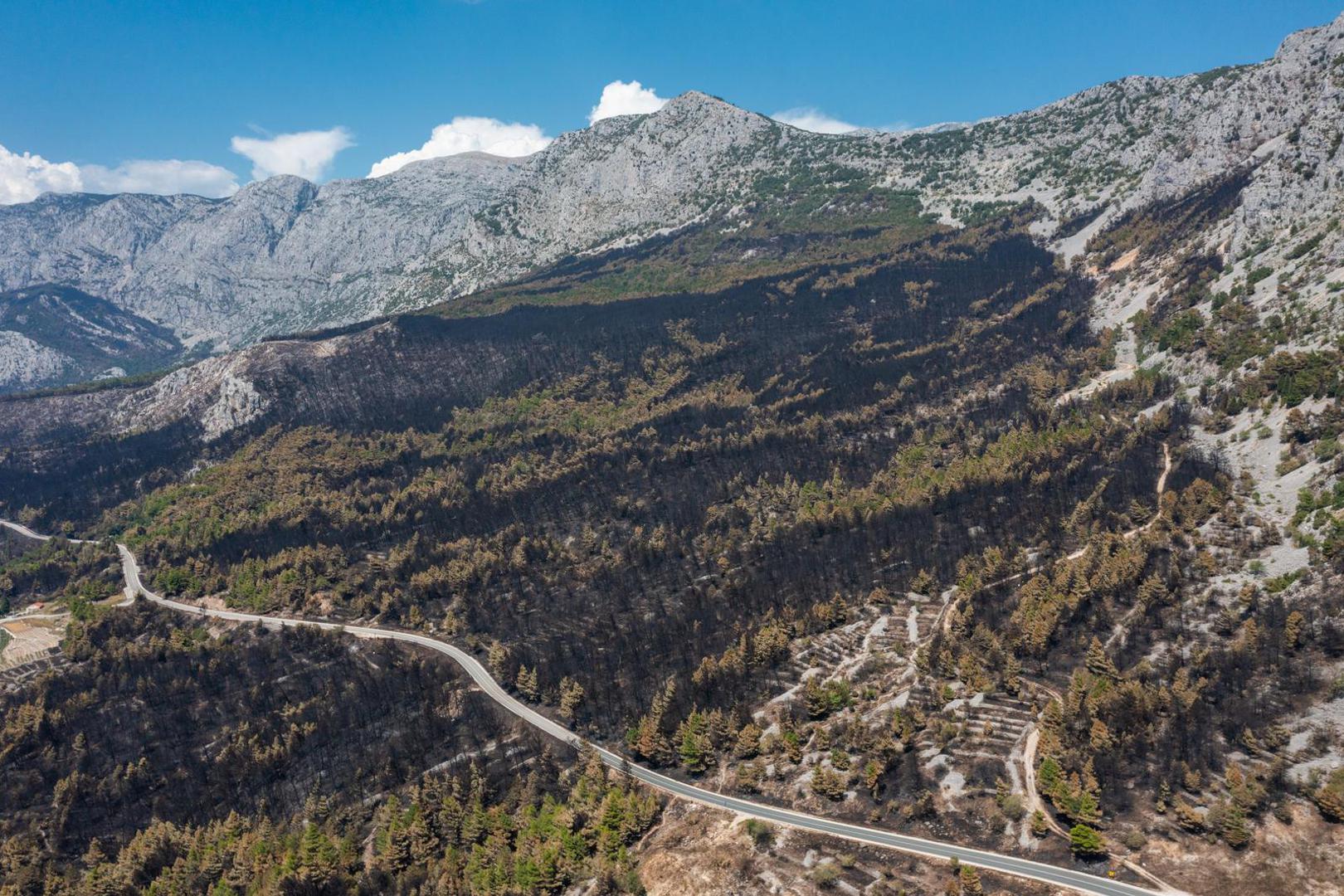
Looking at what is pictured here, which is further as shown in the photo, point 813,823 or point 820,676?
point 820,676

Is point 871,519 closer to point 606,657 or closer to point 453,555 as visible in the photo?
point 606,657

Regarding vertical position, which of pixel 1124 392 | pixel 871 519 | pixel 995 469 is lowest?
pixel 871 519

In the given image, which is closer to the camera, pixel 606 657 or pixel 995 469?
pixel 606 657

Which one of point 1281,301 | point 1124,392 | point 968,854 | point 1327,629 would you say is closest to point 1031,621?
point 1327,629

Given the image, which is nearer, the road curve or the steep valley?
the road curve

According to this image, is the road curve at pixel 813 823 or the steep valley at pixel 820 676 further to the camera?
the steep valley at pixel 820 676

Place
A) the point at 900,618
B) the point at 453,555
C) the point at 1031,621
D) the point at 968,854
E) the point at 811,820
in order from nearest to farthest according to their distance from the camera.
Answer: the point at 968,854
the point at 811,820
the point at 1031,621
the point at 900,618
the point at 453,555

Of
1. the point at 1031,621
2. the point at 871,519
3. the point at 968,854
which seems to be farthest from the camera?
the point at 871,519

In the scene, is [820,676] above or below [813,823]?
above

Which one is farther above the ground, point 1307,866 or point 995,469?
point 995,469

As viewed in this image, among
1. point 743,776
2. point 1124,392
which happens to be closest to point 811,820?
point 743,776
